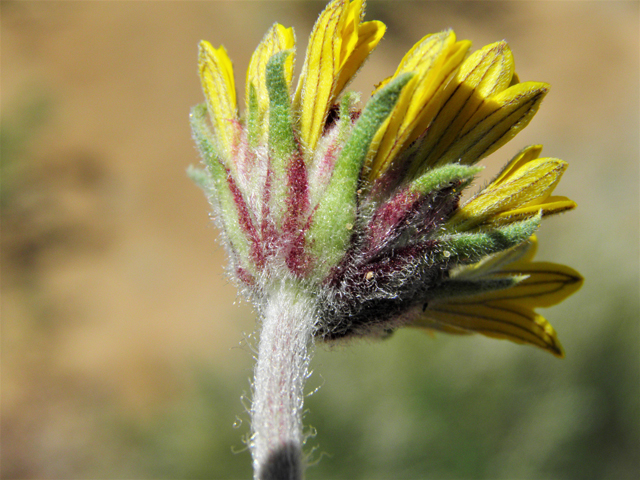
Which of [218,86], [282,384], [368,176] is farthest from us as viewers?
[218,86]

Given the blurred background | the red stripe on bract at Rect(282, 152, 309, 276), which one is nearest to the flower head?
the red stripe on bract at Rect(282, 152, 309, 276)

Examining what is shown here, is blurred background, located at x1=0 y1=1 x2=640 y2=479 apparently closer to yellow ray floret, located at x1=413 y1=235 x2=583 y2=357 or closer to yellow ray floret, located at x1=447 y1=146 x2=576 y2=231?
yellow ray floret, located at x1=413 y1=235 x2=583 y2=357

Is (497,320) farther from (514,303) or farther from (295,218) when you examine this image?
(295,218)

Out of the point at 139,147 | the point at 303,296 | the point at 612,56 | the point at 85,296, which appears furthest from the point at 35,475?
the point at 612,56

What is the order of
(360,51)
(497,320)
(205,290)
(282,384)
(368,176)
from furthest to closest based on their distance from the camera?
(205,290)
(497,320)
(360,51)
(368,176)
(282,384)

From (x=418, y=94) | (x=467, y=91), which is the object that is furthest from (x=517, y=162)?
(x=418, y=94)

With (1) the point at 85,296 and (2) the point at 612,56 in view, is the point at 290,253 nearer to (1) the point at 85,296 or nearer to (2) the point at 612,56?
(1) the point at 85,296
